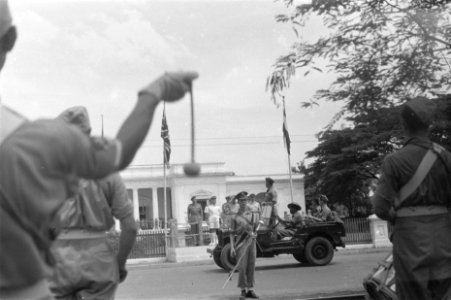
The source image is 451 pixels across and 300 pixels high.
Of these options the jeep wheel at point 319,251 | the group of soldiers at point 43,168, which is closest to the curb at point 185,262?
the jeep wheel at point 319,251

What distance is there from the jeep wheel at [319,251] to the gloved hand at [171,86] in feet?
49.1

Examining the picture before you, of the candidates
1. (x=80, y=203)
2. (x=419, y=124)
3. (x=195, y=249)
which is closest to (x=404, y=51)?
(x=419, y=124)

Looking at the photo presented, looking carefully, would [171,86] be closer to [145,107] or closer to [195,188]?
[145,107]

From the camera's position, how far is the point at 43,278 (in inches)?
67.3

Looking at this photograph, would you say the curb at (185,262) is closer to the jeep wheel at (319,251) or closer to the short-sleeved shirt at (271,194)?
the jeep wheel at (319,251)

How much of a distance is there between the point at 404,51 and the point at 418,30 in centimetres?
31

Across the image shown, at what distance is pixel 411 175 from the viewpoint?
4.25 m

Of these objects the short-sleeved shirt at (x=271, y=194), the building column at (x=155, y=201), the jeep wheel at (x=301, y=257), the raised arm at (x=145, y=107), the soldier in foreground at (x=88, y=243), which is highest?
the building column at (x=155, y=201)

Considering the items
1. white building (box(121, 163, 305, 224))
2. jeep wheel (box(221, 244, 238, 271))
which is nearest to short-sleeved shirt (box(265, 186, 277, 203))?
jeep wheel (box(221, 244, 238, 271))

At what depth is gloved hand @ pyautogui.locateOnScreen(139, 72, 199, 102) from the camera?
1.72m

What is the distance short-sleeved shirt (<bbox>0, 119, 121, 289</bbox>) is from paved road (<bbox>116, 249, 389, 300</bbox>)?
8.61 metres

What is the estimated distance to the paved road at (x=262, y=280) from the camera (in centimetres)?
1117

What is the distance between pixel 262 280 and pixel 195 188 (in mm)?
44062

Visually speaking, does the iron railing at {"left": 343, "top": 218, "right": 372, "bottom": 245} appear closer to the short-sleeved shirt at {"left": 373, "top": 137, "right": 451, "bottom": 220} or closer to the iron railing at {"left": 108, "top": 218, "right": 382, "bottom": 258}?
the iron railing at {"left": 108, "top": 218, "right": 382, "bottom": 258}
